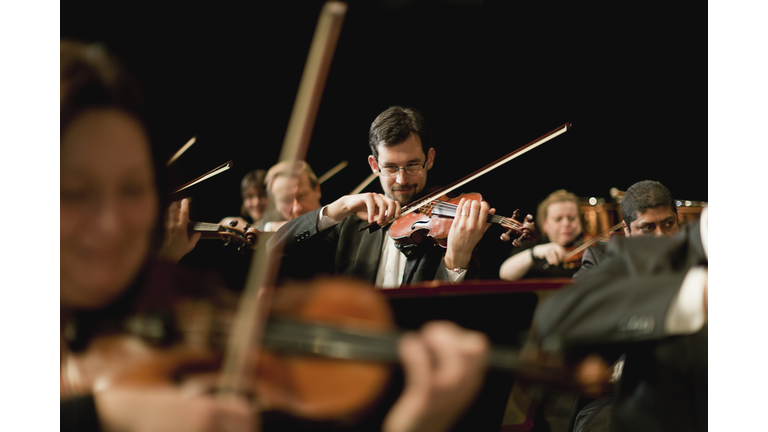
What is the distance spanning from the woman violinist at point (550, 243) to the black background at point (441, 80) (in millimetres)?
290

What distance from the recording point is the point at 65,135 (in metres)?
0.92

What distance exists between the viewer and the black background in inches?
75.9

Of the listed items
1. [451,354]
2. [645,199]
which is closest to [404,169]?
[645,199]

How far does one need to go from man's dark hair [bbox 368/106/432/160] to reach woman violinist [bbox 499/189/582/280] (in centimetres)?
105

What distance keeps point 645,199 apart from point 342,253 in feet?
3.69

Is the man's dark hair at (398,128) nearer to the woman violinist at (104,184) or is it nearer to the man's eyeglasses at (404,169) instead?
the man's eyeglasses at (404,169)

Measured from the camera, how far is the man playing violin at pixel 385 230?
157 centimetres

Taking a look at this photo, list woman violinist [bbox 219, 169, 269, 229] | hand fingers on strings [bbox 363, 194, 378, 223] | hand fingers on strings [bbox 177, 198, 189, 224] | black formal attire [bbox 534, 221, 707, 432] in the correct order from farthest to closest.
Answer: woman violinist [bbox 219, 169, 269, 229], hand fingers on strings [bbox 177, 198, 189, 224], hand fingers on strings [bbox 363, 194, 378, 223], black formal attire [bbox 534, 221, 707, 432]

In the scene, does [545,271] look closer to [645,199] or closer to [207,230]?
[645,199]

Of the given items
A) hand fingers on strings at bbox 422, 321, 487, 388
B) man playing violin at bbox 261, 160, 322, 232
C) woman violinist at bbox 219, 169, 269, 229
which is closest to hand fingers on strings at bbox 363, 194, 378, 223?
man playing violin at bbox 261, 160, 322, 232

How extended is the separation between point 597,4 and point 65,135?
6.41ft

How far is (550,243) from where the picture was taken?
2.65 meters

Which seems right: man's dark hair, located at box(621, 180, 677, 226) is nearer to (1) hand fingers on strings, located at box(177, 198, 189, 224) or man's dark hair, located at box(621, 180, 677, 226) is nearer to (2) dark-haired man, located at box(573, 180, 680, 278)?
(2) dark-haired man, located at box(573, 180, 680, 278)

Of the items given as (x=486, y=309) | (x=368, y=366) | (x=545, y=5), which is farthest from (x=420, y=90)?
(x=368, y=366)
